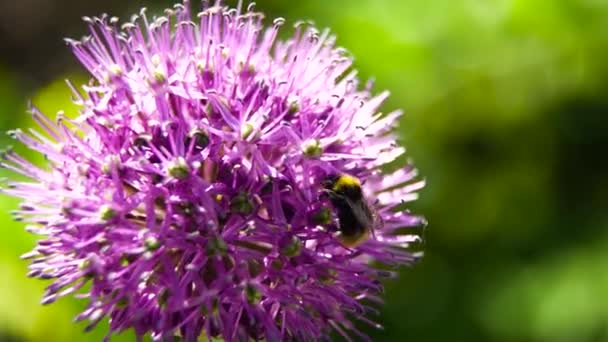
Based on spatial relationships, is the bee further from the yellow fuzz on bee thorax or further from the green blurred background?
the green blurred background

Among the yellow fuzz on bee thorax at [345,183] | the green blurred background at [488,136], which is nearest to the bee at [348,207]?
the yellow fuzz on bee thorax at [345,183]

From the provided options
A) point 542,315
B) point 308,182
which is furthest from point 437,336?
point 308,182

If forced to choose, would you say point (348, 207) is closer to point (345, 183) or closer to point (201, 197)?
point (345, 183)

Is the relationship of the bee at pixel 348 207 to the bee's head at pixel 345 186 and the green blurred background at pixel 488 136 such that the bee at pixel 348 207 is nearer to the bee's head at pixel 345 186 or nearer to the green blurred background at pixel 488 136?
the bee's head at pixel 345 186

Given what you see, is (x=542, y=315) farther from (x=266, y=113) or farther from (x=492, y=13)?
(x=266, y=113)

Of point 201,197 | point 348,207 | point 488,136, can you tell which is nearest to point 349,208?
point 348,207

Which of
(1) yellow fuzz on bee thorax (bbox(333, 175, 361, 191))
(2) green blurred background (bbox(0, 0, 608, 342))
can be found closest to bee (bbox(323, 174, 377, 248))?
(1) yellow fuzz on bee thorax (bbox(333, 175, 361, 191))
